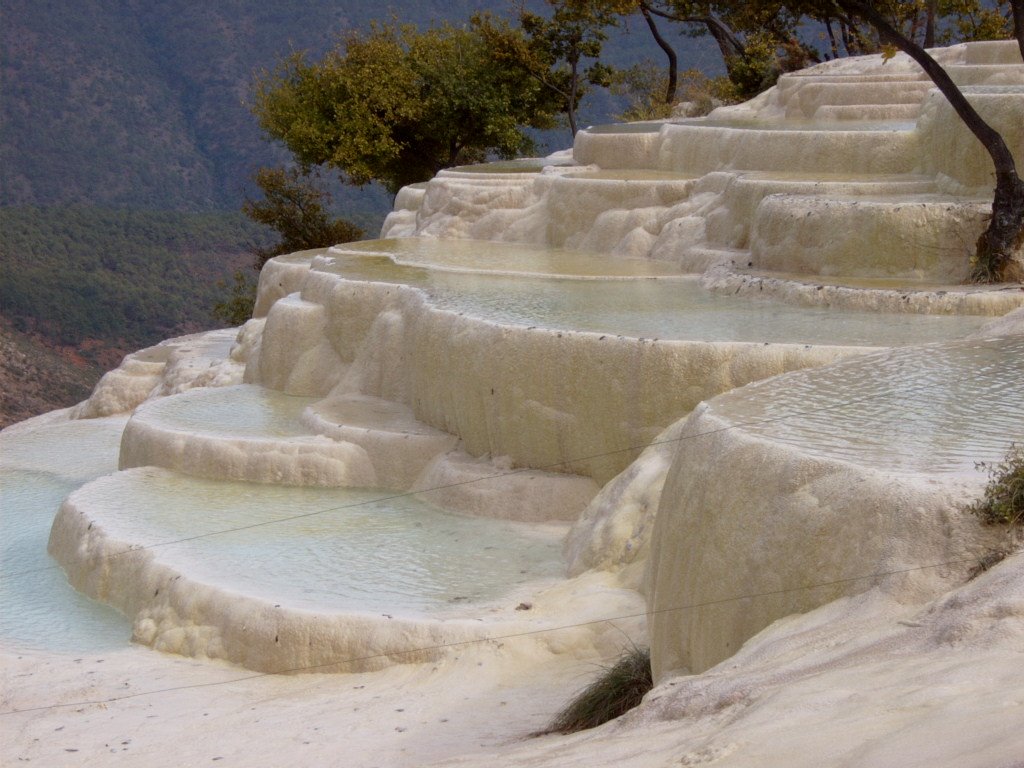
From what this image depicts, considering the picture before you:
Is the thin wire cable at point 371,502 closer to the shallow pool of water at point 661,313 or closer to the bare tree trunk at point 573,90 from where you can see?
Result: the shallow pool of water at point 661,313

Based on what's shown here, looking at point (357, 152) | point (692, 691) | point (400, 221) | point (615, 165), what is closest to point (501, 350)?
point (692, 691)

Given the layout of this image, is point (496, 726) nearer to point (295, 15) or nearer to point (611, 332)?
point (611, 332)

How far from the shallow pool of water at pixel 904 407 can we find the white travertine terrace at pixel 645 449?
3cm

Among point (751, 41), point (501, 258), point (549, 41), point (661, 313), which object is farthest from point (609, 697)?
point (549, 41)

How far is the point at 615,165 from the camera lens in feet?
57.0

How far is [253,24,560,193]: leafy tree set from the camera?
25125 mm

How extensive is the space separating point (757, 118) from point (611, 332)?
28.5 ft

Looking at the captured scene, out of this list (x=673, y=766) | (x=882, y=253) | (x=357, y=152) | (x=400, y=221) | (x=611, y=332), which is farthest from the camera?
(x=357, y=152)

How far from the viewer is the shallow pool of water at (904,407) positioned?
18.9 ft

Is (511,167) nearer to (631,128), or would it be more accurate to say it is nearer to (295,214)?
(631,128)

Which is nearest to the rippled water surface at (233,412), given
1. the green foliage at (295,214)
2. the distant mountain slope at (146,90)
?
the green foliage at (295,214)

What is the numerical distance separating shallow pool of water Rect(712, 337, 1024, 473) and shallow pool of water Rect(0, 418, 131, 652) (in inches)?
172

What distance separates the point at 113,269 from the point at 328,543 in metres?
37.5

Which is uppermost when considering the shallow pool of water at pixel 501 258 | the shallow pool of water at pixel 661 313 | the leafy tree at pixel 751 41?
the leafy tree at pixel 751 41
